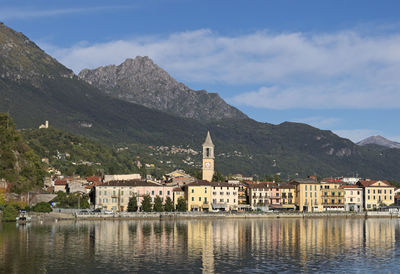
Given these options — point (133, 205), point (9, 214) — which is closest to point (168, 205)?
point (133, 205)

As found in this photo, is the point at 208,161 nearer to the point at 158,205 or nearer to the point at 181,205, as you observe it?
the point at 181,205

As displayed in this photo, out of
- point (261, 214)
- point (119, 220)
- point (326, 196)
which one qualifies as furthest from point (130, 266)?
point (326, 196)

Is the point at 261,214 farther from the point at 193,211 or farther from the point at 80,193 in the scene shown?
the point at 80,193

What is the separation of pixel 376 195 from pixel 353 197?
7.52m

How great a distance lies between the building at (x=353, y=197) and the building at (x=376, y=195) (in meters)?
1.53

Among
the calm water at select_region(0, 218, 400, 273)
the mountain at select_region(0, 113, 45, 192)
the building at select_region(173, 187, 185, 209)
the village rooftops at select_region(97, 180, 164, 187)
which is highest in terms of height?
the mountain at select_region(0, 113, 45, 192)

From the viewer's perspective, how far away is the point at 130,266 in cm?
6812

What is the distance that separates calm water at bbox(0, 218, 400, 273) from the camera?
6831 cm

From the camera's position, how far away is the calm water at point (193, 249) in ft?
224

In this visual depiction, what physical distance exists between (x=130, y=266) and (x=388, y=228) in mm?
76438

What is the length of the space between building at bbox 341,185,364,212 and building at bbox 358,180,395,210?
1528 mm

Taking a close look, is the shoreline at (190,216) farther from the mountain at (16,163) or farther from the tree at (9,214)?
the mountain at (16,163)

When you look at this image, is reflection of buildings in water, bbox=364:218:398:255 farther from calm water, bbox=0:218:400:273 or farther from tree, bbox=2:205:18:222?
tree, bbox=2:205:18:222

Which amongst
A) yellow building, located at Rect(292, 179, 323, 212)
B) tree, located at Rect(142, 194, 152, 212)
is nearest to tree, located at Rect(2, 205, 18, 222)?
tree, located at Rect(142, 194, 152, 212)
